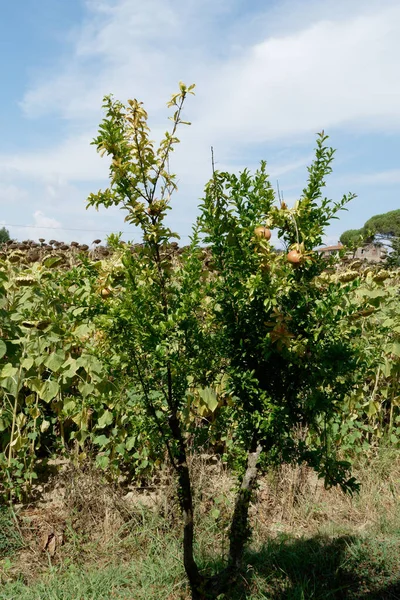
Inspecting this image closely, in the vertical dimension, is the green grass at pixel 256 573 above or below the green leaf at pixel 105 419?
below

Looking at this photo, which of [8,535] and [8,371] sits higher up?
[8,371]

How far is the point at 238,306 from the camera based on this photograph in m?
2.13

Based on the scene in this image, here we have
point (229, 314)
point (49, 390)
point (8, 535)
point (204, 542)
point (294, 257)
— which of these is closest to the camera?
point (294, 257)

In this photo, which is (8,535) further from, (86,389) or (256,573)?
(256,573)

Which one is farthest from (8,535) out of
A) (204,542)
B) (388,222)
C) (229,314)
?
(388,222)

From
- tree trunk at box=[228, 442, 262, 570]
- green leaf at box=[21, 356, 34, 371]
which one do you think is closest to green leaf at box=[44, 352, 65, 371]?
green leaf at box=[21, 356, 34, 371]

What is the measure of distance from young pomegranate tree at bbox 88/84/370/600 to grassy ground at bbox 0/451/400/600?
744 mm

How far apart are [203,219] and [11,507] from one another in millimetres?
2000

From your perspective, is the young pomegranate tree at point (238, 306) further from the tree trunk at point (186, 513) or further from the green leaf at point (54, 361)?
the green leaf at point (54, 361)

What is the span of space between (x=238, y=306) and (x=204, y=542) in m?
1.41

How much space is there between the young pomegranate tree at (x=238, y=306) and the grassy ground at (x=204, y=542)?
2.44 feet

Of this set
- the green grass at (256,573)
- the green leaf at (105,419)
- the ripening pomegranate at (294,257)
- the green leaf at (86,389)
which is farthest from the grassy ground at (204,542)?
the ripening pomegranate at (294,257)

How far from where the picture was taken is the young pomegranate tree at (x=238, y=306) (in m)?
1.99

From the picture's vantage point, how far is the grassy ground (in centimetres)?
263
